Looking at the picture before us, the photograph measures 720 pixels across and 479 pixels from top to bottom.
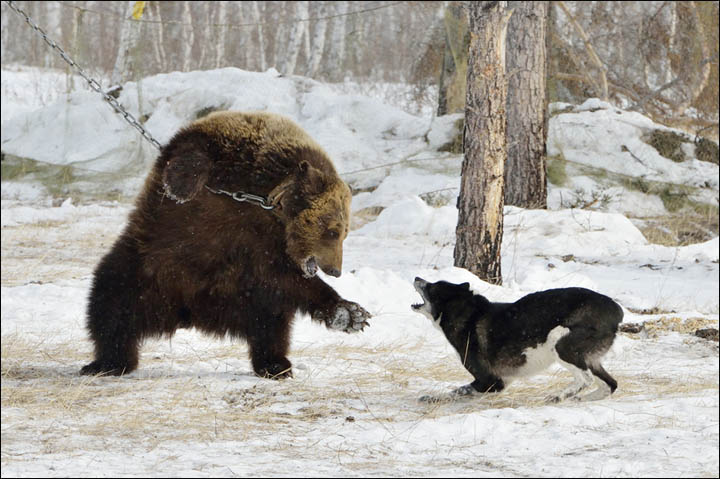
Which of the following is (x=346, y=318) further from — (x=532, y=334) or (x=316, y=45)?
(x=316, y=45)

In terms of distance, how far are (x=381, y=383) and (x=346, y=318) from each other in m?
0.42

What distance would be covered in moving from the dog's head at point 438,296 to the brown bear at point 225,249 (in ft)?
1.23

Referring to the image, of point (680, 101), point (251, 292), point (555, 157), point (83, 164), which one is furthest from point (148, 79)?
point (251, 292)

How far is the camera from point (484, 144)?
22.9ft

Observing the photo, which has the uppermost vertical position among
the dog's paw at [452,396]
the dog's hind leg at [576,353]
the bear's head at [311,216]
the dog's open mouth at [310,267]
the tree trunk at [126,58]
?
the tree trunk at [126,58]

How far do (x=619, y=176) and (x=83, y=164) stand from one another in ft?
31.2

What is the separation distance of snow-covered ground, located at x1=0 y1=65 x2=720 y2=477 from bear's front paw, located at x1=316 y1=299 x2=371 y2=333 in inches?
12.5

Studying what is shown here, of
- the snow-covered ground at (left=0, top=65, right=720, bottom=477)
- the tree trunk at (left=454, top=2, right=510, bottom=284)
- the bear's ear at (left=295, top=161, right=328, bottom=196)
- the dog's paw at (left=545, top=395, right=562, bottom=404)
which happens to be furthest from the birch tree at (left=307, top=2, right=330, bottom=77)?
the dog's paw at (left=545, top=395, right=562, bottom=404)

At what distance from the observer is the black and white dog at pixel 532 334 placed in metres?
3.85

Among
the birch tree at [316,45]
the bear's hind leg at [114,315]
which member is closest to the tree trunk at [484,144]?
the bear's hind leg at [114,315]

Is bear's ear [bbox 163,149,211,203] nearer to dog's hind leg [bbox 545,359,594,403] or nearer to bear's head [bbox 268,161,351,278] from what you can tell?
bear's head [bbox 268,161,351,278]

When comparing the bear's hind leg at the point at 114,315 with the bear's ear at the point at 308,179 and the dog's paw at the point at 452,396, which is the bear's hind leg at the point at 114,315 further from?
the dog's paw at the point at 452,396

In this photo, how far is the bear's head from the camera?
4.42 metres

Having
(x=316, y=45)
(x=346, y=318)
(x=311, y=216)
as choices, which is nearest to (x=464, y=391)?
(x=346, y=318)
